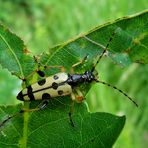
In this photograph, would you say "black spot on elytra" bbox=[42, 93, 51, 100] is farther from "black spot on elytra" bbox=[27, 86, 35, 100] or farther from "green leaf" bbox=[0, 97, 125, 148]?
"green leaf" bbox=[0, 97, 125, 148]

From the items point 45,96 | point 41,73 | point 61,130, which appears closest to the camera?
point 61,130

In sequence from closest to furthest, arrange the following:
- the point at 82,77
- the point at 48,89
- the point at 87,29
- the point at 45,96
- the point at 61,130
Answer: the point at 61,130, the point at 82,77, the point at 45,96, the point at 48,89, the point at 87,29

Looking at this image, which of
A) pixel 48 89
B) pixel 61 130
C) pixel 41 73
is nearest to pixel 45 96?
pixel 48 89

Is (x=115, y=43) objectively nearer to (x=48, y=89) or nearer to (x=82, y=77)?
(x=82, y=77)

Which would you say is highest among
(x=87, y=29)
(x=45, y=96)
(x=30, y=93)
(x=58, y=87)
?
(x=87, y=29)

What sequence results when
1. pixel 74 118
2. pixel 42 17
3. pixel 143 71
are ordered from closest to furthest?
pixel 74 118 < pixel 143 71 < pixel 42 17

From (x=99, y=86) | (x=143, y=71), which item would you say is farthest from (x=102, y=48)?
(x=143, y=71)

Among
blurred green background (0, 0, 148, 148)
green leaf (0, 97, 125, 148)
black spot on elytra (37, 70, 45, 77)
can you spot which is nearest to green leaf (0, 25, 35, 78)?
black spot on elytra (37, 70, 45, 77)

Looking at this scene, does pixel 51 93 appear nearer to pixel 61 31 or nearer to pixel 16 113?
pixel 16 113
